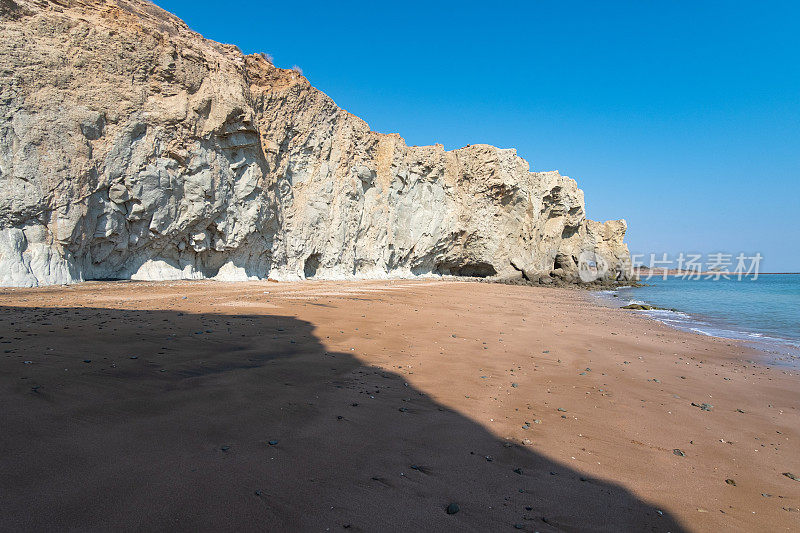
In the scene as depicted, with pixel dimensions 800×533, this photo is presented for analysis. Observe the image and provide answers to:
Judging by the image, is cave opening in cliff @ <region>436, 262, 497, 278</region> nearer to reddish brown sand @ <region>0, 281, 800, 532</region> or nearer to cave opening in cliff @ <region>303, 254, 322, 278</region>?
cave opening in cliff @ <region>303, 254, 322, 278</region>

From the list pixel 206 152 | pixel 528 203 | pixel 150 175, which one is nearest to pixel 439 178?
pixel 528 203

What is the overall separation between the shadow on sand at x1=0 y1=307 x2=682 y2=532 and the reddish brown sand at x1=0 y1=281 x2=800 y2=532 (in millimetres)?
14

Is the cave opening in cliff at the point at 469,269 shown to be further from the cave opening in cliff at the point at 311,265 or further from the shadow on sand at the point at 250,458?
the shadow on sand at the point at 250,458

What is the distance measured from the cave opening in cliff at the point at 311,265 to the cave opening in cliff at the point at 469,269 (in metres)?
16.6

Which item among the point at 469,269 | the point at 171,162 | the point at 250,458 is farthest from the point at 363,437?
the point at 469,269

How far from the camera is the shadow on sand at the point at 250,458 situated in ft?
6.39

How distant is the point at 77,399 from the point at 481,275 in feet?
142

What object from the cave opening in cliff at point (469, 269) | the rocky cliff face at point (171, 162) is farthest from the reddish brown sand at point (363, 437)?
the cave opening in cliff at point (469, 269)

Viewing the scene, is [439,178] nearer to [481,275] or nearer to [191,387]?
[481,275]

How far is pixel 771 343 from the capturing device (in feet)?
→ 31.6

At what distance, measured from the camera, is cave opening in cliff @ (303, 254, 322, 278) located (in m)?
28.0

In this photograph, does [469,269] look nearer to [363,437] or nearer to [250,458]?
[363,437]

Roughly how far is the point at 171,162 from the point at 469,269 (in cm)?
3129

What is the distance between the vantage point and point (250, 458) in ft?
8.14
